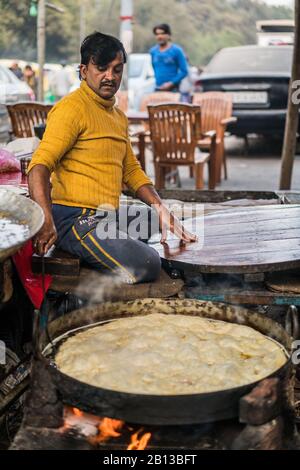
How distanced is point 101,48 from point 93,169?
0.61m

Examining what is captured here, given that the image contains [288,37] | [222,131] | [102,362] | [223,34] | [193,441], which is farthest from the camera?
[223,34]

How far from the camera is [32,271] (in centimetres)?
327

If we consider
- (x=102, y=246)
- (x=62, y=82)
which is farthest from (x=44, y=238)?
(x=62, y=82)

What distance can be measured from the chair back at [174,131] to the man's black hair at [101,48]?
4.14 m

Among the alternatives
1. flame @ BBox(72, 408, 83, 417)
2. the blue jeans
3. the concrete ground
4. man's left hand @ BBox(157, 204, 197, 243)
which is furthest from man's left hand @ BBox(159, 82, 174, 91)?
flame @ BBox(72, 408, 83, 417)

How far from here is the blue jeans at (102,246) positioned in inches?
126

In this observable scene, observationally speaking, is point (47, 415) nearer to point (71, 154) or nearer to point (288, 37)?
point (71, 154)

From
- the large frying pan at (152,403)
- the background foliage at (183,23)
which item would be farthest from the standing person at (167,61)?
the background foliage at (183,23)

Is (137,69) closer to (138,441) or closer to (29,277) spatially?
(29,277)

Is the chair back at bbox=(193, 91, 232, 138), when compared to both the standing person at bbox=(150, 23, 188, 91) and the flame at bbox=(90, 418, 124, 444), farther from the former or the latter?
the flame at bbox=(90, 418, 124, 444)

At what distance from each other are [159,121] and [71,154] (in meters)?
4.51

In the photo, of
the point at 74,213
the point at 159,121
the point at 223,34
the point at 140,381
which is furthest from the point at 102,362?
the point at 223,34

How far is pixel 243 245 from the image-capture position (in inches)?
137

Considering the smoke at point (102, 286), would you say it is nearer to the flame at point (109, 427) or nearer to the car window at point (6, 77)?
the flame at point (109, 427)
